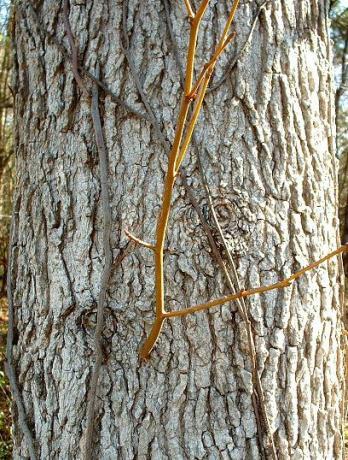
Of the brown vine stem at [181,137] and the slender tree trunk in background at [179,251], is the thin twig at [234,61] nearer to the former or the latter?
the slender tree trunk in background at [179,251]

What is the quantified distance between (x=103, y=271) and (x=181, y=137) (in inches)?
18.9

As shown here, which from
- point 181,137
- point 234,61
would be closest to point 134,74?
point 234,61

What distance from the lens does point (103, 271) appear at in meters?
1.32

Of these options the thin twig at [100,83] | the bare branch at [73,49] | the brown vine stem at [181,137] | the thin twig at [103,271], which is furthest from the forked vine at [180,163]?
the bare branch at [73,49]

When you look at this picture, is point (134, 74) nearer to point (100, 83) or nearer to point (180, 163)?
point (100, 83)

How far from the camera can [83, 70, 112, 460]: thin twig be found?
1.30 m

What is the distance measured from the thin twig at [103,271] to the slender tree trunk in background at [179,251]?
2cm

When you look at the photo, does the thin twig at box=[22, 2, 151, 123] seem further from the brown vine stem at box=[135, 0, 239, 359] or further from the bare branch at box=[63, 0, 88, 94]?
the brown vine stem at box=[135, 0, 239, 359]

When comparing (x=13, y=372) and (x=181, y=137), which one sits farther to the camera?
(x=13, y=372)

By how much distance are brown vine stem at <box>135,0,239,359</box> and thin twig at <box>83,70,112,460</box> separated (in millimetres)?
114

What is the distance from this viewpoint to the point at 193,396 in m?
1.30

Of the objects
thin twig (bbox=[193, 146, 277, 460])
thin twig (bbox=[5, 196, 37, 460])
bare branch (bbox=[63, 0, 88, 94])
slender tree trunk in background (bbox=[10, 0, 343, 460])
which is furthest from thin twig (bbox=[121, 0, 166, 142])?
thin twig (bbox=[5, 196, 37, 460])

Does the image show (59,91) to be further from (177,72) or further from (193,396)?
(193,396)

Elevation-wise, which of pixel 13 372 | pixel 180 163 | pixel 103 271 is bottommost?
pixel 13 372
